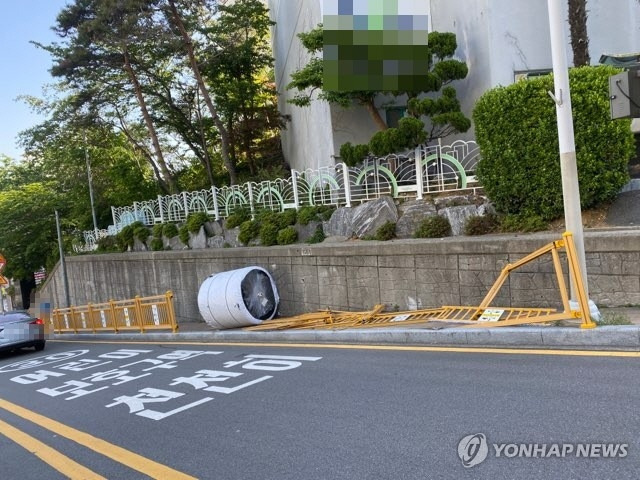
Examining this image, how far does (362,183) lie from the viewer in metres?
12.1

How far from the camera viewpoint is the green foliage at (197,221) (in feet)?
57.5

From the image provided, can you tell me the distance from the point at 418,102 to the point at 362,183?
2.18 m

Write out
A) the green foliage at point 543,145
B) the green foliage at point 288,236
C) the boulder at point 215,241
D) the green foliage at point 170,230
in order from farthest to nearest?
the green foliage at point 170,230
the boulder at point 215,241
the green foliage at point 288,236
the green foliage at point 543,145

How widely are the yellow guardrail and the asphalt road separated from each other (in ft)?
18.6

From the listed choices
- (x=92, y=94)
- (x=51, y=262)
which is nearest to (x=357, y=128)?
(x=92, y=94)

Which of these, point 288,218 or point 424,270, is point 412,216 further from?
point 288,218

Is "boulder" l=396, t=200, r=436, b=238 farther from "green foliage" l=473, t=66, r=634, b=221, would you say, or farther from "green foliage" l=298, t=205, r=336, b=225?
"green foliage" l=298, t=205, r=336, b=225

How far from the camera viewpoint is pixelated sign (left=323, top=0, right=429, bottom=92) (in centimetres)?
1202

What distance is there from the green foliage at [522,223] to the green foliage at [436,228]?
1071 millimetres

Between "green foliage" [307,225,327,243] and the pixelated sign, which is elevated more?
the pixelated sign

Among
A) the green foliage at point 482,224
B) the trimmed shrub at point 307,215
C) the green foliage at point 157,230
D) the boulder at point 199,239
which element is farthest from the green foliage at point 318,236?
the green foliage at point 157,230

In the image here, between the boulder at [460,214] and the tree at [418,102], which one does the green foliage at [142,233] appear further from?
the boulder at [460,214]

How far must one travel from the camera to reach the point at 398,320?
8.61 m

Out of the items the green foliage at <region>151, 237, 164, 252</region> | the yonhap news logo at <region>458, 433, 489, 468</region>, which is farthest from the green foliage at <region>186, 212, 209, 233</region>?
the yonhap news logo at <region>458, 433, 489, 468</region>
